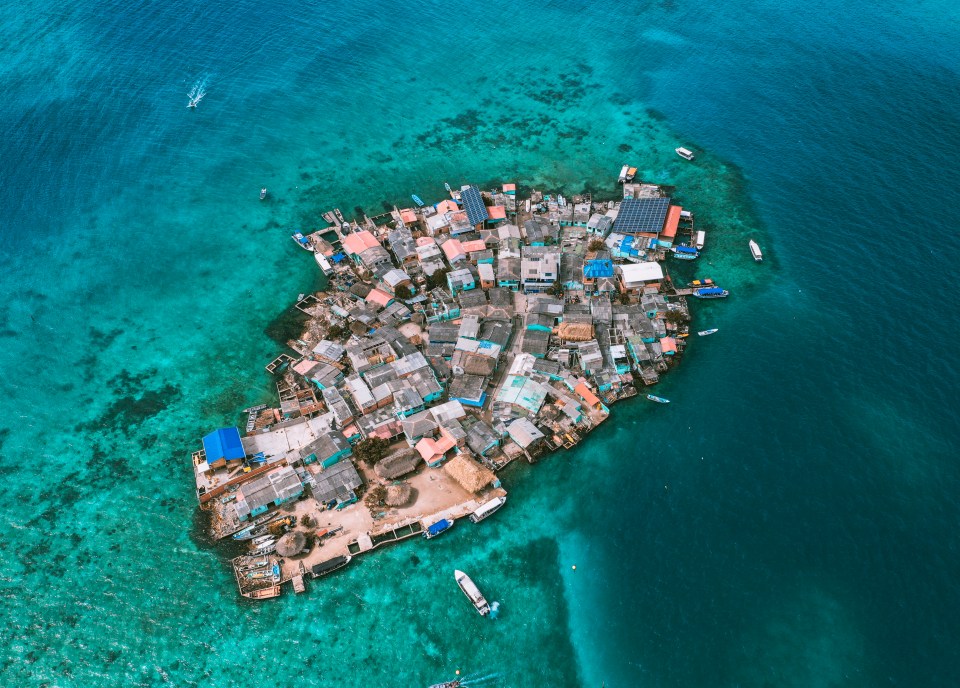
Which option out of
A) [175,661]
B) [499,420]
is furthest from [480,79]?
[175,661]

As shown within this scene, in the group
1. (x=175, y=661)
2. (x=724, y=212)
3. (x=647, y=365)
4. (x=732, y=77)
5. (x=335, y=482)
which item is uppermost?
(x=732, y=77)

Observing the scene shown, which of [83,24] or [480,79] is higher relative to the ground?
[480,79]

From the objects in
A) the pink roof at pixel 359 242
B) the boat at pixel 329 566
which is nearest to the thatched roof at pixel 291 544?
the boat at pixel 329 566

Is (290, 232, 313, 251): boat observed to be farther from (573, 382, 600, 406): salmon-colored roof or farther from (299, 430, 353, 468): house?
(573, 382, 600, 406): salmon-colored roof

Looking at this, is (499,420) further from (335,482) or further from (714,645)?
(714,645)

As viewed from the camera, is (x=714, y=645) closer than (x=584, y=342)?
Yes

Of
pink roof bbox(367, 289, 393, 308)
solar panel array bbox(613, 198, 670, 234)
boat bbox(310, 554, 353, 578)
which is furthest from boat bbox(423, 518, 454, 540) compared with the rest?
solar panel array bbox(613, 198, 670, 234)

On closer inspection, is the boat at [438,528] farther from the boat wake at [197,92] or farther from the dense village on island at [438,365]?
the boat wake at [197,92]

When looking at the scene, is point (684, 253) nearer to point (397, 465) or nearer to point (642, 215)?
point (642, 215)
